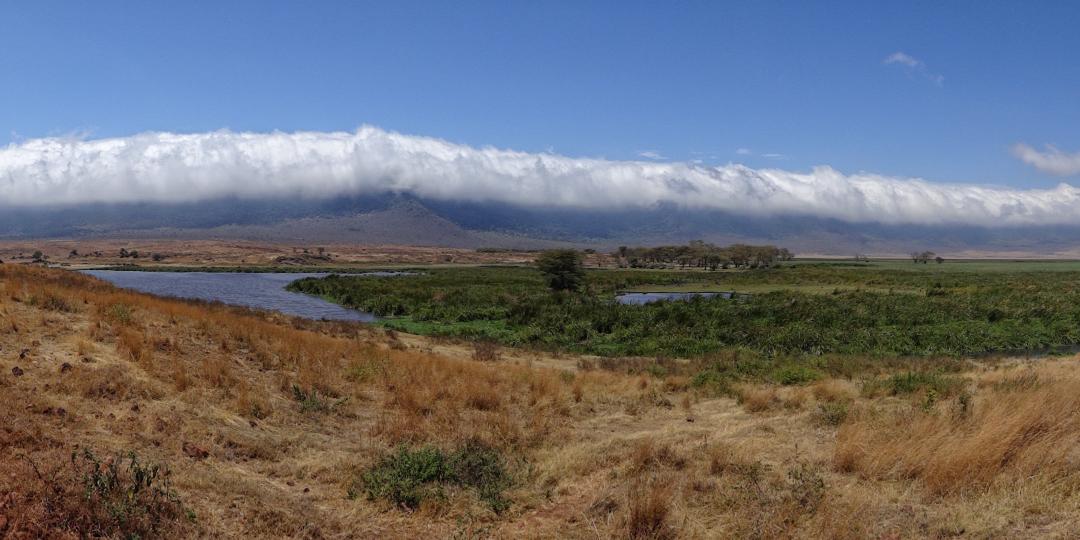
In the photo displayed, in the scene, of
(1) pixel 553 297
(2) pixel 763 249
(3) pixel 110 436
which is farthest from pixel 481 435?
(2) pixel 763 249

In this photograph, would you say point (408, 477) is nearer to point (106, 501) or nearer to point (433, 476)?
point (433, 476)

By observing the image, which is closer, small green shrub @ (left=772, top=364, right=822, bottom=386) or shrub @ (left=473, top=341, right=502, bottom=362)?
small green shrub @ (left=772, top=364, right=822, bottom=386)

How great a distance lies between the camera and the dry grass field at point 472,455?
22.6 ft

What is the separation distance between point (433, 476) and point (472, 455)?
0.92m

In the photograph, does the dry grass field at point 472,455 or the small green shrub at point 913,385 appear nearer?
the dry grass field at point 472,455

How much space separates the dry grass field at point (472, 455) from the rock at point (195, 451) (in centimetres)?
3

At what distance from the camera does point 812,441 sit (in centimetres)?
1046

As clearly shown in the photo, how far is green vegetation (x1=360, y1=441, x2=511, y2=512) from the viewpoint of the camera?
8.08 metres

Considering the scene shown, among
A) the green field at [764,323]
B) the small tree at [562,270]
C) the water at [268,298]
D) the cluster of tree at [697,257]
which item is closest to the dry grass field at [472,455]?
the green field at [764,323]

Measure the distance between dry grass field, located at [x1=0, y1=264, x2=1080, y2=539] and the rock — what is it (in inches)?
1.0

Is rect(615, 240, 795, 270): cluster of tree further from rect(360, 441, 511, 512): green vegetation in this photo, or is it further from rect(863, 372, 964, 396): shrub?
rect(360, 441, 511, 512): green vegetation

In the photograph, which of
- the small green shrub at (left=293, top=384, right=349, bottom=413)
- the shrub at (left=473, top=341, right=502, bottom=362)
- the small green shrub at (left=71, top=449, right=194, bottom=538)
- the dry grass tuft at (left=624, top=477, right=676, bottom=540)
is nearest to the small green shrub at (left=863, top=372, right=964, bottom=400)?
the dry grass tuft at (left=624, top=477, right=676, bottom=540)

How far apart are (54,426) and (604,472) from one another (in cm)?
750

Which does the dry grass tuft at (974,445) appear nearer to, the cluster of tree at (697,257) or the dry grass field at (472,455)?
the dry grass field at (472,455)
